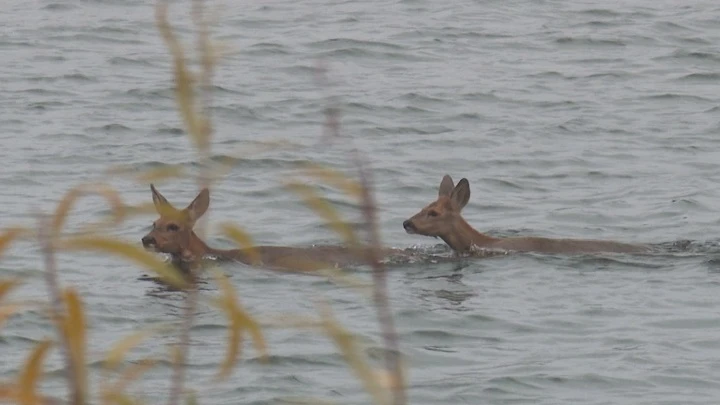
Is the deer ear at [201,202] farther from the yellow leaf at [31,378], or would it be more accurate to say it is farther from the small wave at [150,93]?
the small wave at [150,93]

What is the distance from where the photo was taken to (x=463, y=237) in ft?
48.2

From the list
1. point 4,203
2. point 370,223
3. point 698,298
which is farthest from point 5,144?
point 370,223

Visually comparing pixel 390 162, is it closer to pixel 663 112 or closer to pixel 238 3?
pixel 663 112

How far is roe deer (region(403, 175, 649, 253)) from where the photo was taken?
14039mm

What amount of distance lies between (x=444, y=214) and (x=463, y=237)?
0.25 m

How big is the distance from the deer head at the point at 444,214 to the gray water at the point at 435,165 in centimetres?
44

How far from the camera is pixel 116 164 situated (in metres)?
17.6

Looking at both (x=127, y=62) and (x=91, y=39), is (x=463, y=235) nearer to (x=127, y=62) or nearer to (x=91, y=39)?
(x=127, y=62)

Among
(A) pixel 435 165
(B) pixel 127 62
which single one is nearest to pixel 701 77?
(A) pixel 435 165

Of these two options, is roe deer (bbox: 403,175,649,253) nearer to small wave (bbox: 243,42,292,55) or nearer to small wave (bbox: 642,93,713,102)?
small wave (bbox: 642,93,713,102)

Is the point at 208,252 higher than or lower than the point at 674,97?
higher

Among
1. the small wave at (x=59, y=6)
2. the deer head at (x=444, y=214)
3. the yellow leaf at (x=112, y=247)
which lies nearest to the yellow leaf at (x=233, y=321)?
the yellow leaf at (x=112, y=247)

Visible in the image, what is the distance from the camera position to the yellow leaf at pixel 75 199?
134 inches

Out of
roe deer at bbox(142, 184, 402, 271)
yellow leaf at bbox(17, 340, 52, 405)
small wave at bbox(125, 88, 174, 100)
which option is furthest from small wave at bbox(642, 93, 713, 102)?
yellow leaf at bbox(17, 340, 52, 405)
